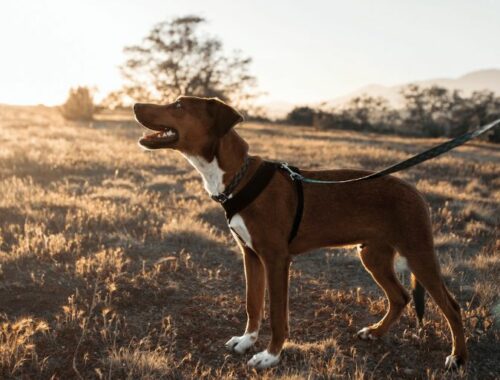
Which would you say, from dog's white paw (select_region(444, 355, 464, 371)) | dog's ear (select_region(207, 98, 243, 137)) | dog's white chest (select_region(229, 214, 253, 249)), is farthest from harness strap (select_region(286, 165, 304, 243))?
dog's white paw (select_region(444, 355, 464, 371))

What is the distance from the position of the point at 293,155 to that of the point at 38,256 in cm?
1292

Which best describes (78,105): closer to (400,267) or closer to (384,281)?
(400,267)

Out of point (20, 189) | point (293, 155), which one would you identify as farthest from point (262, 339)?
point (293, 155)

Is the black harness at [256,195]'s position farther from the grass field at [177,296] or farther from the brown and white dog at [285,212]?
the grass field at [177,296]

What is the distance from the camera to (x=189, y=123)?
4207 millimetres

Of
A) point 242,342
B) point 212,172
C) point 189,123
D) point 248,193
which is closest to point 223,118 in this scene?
point 189,123

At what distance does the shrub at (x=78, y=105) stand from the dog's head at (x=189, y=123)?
28889mm

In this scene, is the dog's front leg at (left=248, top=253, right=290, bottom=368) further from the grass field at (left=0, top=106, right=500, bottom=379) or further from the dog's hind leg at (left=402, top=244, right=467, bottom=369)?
the dog's hind leg at (left=402, top=244, right=467, bottom=369)

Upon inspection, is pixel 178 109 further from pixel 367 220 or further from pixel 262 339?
pixel 262 339

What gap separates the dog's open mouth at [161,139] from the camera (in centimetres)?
421

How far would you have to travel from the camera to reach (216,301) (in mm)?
5473

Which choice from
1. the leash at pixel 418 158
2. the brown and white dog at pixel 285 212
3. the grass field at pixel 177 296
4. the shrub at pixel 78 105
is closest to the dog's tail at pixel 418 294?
the brown and white dog at pixel 285 212

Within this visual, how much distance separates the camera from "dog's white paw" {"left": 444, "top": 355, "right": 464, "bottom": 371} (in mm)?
4168

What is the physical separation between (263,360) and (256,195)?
1.36 m
